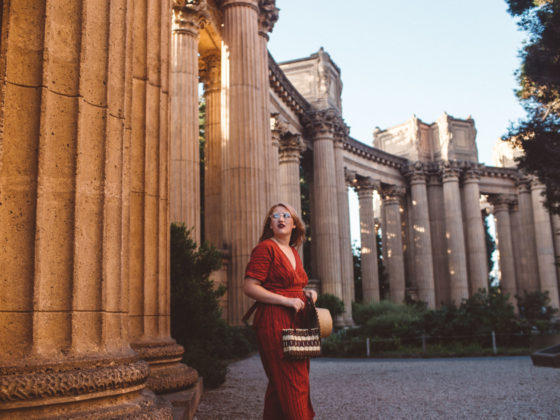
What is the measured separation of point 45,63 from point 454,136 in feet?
201

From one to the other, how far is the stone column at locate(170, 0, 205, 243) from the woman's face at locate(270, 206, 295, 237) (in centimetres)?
1562

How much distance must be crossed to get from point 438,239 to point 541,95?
33.1m

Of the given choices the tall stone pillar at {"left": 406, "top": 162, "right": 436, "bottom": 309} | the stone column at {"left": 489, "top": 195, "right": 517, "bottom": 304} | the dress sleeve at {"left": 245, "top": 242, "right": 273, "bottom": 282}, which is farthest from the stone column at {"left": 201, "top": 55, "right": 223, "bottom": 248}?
the stone column at {"left": 489, "top": 195, "right": 517, "bottom": 304}

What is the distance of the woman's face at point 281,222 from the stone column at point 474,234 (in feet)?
183

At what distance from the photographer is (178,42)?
22.9 meters

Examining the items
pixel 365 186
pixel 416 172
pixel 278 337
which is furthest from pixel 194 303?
pixel 416 172

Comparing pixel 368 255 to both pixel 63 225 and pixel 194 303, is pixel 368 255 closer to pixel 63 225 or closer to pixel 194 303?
pixel 194 303

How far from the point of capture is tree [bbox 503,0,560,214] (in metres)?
26.7

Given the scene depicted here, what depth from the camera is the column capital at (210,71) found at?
99.0 feet

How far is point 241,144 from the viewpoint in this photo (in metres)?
25.2

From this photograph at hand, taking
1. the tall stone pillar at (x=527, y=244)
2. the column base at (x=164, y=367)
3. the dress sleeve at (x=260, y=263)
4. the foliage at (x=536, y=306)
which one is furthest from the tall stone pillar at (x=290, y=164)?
the dress sleeve at (x=260, y=263)

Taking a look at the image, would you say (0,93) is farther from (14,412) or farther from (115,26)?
(14,412)

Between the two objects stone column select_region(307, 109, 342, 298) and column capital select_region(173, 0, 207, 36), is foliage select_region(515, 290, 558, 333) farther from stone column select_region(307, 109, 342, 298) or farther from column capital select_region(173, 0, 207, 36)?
column capital select_region(173, 0, 207, 36)

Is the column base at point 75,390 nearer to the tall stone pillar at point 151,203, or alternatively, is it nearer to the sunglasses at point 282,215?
the sunglasses at point 282,215
